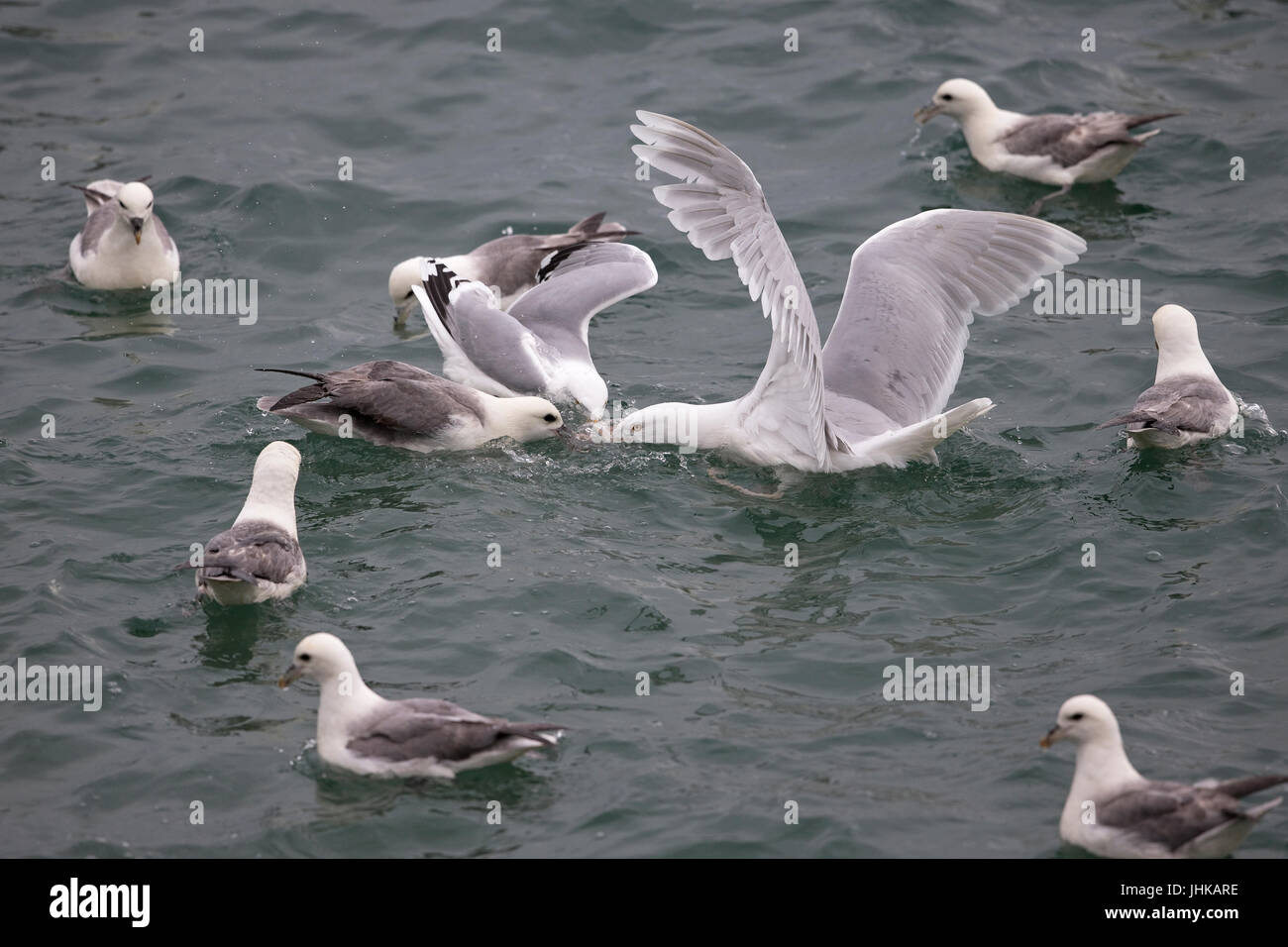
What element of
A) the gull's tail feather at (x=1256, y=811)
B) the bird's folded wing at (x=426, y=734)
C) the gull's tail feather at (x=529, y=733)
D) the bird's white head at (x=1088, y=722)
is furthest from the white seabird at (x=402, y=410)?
the gull's tail feather at (x=1256, y=811)

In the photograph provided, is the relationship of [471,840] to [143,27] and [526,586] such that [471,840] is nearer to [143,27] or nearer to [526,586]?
[526,586]

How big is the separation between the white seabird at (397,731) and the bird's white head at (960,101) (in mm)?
8203

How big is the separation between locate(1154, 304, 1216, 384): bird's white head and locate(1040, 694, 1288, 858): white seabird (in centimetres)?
399

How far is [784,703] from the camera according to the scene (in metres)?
7.19

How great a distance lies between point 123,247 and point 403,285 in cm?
204

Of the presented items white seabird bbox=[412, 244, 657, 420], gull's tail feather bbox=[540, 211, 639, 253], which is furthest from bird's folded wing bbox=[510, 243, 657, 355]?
gull's tail feather bbox=[540, 211, 639, 253]

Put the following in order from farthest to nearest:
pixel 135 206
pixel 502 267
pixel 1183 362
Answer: pixel 502 267
pixel 135 206
pixel 1183 362

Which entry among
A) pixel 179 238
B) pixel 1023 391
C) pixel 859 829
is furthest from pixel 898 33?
pixel 859 829

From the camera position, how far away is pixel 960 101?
13070 mm

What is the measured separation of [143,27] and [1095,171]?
9183mm

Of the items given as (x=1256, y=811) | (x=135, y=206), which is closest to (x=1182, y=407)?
(x=1256, y=811)

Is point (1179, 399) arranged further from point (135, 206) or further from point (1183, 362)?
point (135, 206)

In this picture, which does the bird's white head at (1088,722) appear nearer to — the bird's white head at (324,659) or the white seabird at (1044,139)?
the bird's white head at (324,659)

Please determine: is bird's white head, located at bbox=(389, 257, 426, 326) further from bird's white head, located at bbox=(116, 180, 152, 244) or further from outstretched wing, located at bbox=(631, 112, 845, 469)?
outstretched wing, located at bbox=(631, 112, 845, 469)
